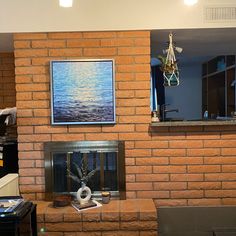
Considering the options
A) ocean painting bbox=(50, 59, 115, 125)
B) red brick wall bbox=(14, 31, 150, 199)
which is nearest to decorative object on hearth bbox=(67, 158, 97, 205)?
red brick wall bbox=(14, 31, 150, 199)

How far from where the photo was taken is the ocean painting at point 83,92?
8.52ft

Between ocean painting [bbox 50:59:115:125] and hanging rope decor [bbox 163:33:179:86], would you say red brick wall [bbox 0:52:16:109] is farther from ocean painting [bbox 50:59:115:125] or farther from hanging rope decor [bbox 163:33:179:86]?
hanging rope decor [bbox 163:33:179:86]

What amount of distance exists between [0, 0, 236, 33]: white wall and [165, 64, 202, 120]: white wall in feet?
12.0

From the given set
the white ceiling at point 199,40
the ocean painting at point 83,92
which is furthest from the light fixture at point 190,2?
the ocean painting at point 83,92

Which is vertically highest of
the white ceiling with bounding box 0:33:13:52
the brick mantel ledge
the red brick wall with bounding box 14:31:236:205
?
the white ceiling with bounding box 0:33:13:52

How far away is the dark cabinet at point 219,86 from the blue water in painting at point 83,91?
2891 millimetres

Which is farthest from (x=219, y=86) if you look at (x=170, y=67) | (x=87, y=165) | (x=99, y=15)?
(x=87, y=165)

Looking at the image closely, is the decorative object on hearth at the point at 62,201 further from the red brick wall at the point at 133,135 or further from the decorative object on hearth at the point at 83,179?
the red brick wall at the point at 133,135

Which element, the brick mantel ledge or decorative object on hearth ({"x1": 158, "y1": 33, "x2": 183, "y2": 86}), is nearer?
the brick mantel ledge

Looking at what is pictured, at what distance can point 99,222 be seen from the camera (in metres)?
2.37

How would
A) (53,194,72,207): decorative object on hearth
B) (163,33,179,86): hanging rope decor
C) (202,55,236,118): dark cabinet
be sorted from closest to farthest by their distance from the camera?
1. (53,194,72,207): decorative object on hearth
2. (163,33,179,86): hanging rope decor
3. (202,55,236,118): dark cabinet

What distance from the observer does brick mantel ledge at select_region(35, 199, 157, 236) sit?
7.73 ft

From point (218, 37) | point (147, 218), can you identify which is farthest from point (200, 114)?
point (147, 218)

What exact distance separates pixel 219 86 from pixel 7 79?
12.4ft
